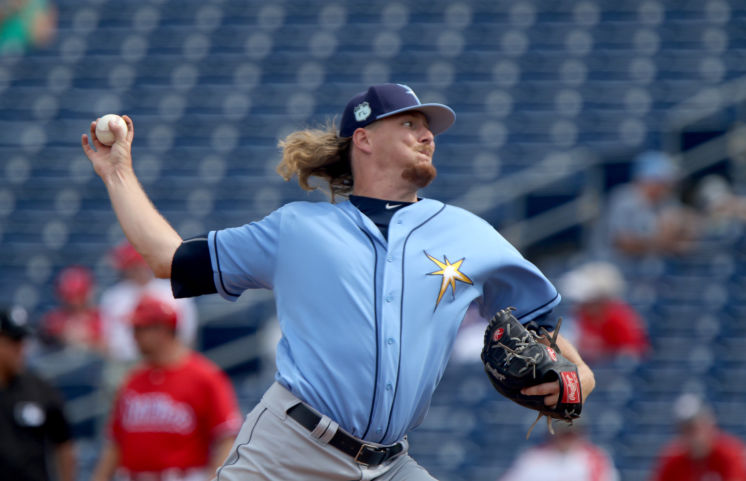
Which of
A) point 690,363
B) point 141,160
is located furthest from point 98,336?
point 690,363

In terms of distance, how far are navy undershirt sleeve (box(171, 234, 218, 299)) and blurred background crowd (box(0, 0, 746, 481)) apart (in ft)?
9.12

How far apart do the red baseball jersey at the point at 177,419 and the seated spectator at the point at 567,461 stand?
2.21m

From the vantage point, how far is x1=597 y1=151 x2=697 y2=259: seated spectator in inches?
340

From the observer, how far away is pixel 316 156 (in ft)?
10.8

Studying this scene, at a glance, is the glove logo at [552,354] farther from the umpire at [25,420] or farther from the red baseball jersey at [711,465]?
the red baseball jersey at [711,465]

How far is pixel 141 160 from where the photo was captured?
36.8ft

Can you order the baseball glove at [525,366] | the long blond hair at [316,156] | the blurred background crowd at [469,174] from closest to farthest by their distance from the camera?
the baseball glove at [525,366] < the long blond hair at [316,156] < the blurred background crowd at [469,174]

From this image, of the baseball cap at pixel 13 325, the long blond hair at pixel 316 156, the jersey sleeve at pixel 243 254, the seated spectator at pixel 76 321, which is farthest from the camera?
the seated spectator at pixel 76 321

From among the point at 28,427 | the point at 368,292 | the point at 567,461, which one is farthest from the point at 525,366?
the point at 567,461

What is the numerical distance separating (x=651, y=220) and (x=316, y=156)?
582 cm

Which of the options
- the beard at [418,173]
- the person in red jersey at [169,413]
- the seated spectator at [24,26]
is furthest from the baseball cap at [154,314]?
the seated spectator at [24,26]

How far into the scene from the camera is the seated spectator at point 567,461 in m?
6.51

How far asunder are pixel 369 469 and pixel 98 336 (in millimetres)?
5779

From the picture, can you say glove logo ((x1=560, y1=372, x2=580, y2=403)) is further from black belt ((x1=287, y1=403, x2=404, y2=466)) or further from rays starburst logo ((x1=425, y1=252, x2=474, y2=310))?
black belt ((x1=287, y1=403, x2=404, y2=466))
